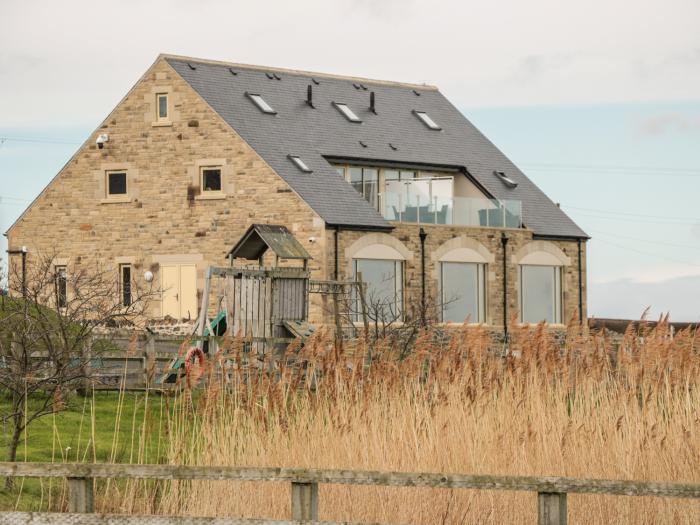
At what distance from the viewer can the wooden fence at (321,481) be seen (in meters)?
9.05

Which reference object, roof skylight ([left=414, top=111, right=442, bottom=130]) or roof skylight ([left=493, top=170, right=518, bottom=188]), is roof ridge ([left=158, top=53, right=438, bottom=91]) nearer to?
roof skylight ([left=414, top=111, right=442, bottom=130])

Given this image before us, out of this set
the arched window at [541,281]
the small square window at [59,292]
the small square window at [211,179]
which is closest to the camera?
the small square window at [59,292]

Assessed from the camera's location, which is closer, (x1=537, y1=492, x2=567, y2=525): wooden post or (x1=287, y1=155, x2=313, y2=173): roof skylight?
(x1=537, y1=492, x2=567, y2=525): wooden post

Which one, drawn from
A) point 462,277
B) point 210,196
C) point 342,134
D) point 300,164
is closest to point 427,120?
point 342,134

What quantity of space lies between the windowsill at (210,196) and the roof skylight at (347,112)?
543 cm

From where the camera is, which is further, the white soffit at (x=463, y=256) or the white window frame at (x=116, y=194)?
the white window frame at (x=116, y=194)

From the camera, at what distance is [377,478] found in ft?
30.6

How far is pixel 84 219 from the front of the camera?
36750mm

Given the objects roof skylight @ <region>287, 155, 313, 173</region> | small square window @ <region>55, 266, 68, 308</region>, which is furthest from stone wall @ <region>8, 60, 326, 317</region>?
small square window @ <region>55, 266, 68, 308</region>

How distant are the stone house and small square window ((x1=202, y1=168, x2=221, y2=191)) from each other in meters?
0.05

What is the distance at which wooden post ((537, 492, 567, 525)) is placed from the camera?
29.5 feet

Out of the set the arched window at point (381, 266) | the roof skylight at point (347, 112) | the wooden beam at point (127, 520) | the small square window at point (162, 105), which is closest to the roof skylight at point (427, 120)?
the roof skylight at point (347, 112)

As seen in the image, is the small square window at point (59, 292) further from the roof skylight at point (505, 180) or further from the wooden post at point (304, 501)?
the roof skylight at point (505, 180)

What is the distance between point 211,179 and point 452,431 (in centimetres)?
2378
